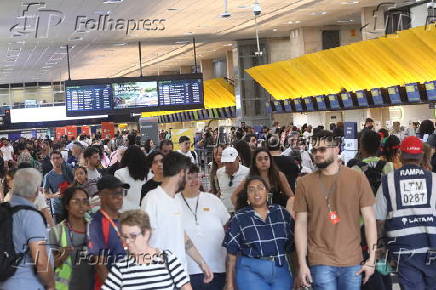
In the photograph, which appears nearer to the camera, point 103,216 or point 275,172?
point 103,216

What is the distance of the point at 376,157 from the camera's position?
25.4 ft

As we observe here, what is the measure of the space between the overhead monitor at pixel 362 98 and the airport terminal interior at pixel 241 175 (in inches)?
2.2

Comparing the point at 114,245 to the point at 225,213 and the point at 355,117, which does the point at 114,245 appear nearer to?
the point at 225,213

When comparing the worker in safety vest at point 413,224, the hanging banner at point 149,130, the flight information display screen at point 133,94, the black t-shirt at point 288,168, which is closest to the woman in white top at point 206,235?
the worker in safety vest at point 413,224

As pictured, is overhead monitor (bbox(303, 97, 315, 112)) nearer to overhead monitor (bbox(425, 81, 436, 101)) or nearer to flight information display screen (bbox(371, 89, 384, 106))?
flight information display screen (bbox(371, 89, 384, 106))

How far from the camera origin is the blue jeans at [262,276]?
6.16m

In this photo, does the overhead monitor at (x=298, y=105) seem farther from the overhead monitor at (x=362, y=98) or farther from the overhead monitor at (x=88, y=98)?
the overhead monitor at (x=88, y=98)

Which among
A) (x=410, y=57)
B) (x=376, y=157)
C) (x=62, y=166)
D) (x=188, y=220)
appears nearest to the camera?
(x=188, y=220)

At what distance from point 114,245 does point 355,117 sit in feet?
67.5

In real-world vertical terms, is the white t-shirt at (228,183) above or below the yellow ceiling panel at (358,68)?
below

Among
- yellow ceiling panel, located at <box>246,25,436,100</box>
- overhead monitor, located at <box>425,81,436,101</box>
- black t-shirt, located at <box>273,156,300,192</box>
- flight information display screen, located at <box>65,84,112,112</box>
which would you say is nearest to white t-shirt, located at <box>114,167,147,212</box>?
black t-shirt, located at <box>273,156,300,192</box>

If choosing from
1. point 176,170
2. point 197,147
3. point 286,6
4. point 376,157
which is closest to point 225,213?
point 176,170

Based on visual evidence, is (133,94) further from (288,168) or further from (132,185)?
(288,168)

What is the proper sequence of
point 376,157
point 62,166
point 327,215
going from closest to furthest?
point 327,215 → point 376,157 → point 62,166
